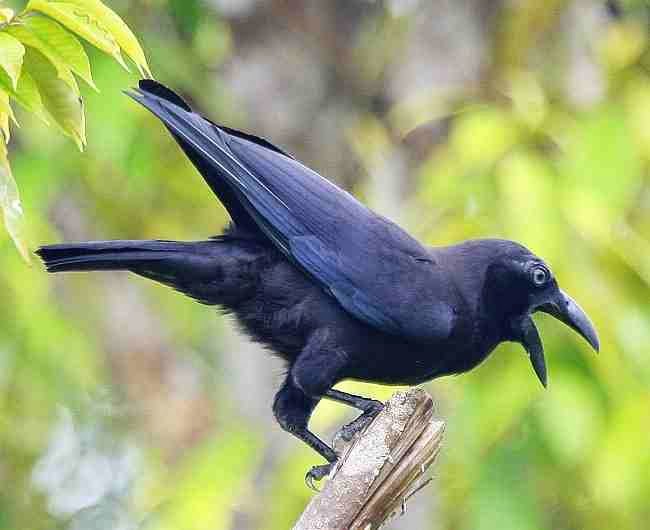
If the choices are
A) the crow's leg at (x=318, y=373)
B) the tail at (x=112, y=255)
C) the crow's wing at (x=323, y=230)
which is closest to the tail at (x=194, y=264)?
the tail at (x=112, y=255)

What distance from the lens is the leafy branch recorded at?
3.11m

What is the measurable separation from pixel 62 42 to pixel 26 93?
15cm

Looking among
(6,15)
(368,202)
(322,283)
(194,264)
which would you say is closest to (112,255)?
(194,264)

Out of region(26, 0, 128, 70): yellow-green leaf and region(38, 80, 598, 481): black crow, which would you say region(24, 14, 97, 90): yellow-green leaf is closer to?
region(26, 0, 128, 70): yellow-green leaf

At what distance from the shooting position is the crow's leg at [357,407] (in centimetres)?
442

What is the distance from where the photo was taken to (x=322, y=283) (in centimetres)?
448

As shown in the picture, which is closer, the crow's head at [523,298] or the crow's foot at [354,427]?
the crow's foot at [354,427]

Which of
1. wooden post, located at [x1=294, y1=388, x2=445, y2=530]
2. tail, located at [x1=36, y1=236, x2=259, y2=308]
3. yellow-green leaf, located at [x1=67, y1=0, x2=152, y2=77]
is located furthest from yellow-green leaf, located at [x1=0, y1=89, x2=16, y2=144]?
wooden post, located at [x1=294, y1=388, x2=445, y2=530]

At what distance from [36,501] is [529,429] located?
3.87 metres

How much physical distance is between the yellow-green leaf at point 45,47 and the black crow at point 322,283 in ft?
3.32

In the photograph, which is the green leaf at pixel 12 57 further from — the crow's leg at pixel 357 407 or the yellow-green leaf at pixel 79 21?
the crow's leg at pixel 357 407

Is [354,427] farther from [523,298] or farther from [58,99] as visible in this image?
[58,99]

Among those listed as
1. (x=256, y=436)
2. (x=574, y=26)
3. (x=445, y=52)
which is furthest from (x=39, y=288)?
(x=574, y=26)

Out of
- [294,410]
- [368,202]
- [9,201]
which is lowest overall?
[9,201]
